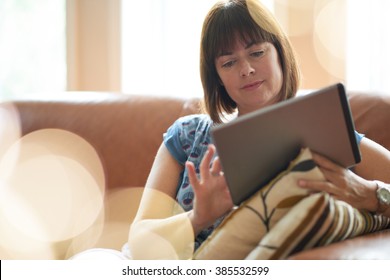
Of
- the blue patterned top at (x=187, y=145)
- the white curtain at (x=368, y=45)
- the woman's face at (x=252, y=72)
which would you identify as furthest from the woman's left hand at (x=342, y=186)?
the white curtain at (x=368, y=45)

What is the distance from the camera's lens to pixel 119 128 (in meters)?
1.66

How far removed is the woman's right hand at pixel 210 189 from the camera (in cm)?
95

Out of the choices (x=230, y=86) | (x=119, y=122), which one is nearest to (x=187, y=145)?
(x=230, y=86)

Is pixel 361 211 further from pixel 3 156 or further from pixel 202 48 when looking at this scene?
pixel 3 156

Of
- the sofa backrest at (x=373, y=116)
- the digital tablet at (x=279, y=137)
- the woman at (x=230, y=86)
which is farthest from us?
the sofa backrest at (x=373, y=116)

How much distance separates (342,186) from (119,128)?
904 mm

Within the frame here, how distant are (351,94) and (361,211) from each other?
2.10ft

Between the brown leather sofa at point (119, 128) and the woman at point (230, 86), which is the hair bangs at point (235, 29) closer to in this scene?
the woman at point (230, 86)

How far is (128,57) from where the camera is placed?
2.42 m

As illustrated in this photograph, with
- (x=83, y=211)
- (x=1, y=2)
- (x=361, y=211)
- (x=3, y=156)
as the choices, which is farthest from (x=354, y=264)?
(x=1, y=2)

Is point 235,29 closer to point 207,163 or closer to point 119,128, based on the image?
point 207,163

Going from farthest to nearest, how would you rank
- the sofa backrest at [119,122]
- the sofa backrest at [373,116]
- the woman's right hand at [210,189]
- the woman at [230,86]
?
the sofa backrest at [119,122]
the sofa backrest at [373,116]
the woman at [230,86]
the woman's right hand at [210,189]

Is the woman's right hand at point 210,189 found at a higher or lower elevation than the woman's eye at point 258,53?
lower

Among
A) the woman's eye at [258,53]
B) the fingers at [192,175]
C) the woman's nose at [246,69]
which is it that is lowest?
the fingers at [192,175]
